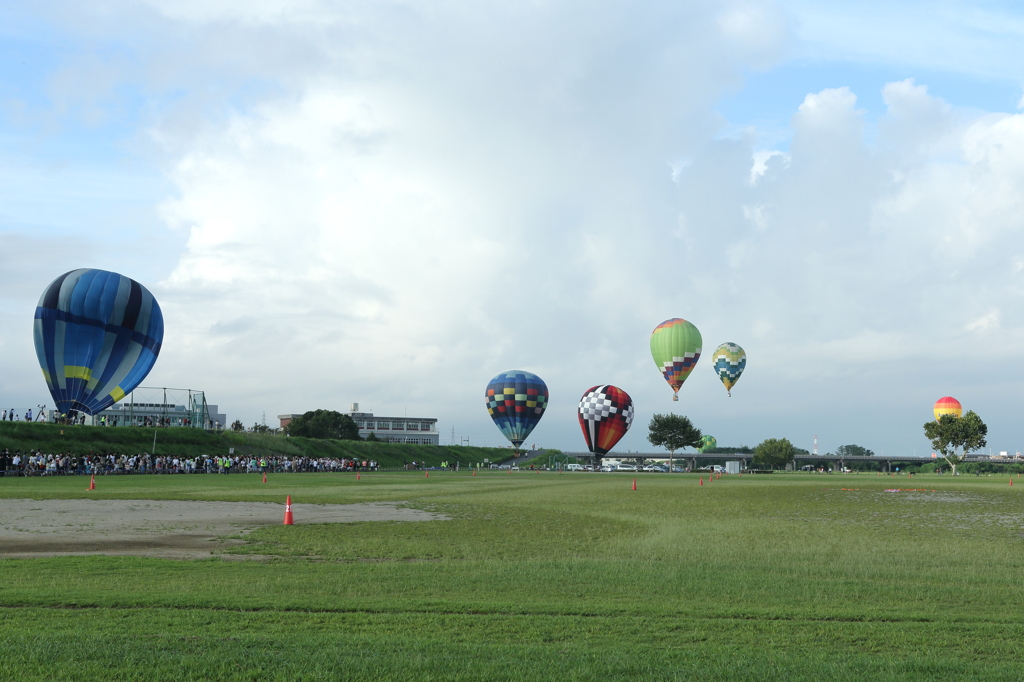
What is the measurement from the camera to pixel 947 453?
390 ft

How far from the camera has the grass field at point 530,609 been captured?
779 cm

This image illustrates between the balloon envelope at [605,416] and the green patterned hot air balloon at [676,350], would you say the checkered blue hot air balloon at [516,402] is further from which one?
the green patterned hot air balloon at [676,350]

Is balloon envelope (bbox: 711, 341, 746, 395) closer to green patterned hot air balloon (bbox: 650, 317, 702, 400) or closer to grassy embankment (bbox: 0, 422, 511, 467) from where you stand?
green patterned hot air balloon (bbox: 650, 317, 702, 400)

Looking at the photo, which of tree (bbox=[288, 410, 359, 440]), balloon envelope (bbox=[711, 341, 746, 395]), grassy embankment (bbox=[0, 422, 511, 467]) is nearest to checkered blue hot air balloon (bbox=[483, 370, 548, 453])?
grassy embankment (bbox=[0, 422, 511, 467])

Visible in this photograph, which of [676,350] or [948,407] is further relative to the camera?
[948,407]

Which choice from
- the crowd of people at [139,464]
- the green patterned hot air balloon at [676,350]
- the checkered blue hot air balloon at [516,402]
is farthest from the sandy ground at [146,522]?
the checkered blue hot air balloon at [516,402]

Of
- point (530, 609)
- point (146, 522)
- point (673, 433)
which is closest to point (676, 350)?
point (673, 433)

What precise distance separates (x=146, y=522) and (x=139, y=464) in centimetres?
4549

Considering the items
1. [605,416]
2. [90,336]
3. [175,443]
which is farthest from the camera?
[605,416]

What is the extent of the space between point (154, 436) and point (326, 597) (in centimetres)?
6734

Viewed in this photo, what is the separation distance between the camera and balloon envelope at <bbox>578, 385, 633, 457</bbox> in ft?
318

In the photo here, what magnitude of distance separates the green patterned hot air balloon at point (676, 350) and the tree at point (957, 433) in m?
51.4

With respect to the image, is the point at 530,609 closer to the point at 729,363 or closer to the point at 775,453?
the point at 729,363

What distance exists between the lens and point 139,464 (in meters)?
62.1
